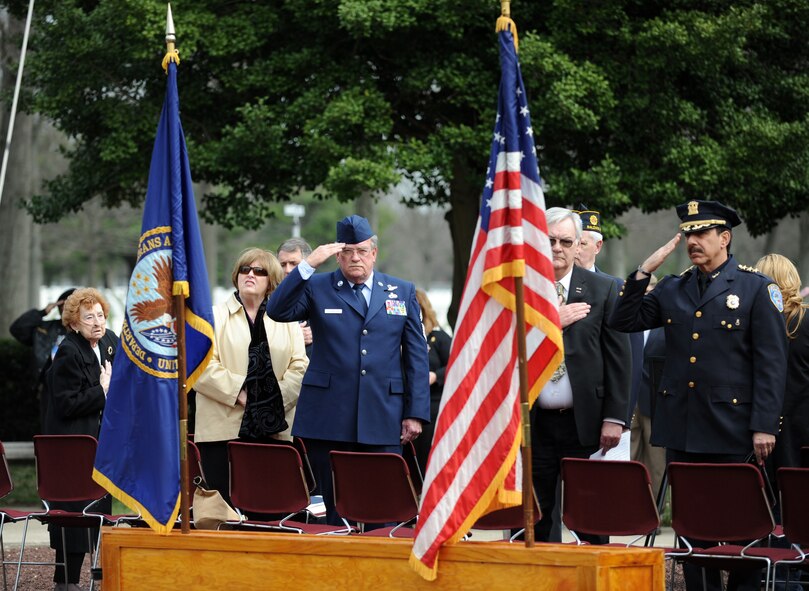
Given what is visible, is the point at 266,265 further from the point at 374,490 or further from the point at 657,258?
the point at 657,258

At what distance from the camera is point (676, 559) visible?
6152 mm

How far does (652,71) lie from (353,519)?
8.39 m

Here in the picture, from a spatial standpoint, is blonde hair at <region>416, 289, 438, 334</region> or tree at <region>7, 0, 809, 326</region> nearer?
blonde hair at <region>416, 289, 438, 334</region>

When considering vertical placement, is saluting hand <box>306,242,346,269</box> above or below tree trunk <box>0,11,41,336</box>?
below

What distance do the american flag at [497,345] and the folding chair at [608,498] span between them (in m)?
1.08

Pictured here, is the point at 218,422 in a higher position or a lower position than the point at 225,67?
lower

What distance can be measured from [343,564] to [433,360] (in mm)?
6306

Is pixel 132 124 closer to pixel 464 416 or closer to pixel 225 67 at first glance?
pixel 225 67

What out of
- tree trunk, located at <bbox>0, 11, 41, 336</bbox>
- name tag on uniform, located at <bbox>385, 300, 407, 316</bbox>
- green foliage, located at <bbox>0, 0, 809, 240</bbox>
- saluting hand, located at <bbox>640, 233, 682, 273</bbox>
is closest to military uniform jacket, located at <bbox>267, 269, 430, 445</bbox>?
name tag on uniform, located at <bbox>385, 300, 407, 316</bbox>

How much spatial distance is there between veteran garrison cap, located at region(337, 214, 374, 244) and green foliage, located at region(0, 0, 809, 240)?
573 centimetres

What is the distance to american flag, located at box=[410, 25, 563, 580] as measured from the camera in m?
4.99

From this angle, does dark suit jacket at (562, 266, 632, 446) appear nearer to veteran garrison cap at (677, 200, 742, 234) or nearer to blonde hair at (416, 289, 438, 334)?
veteran garrison cap at (677, 200, 742, 234)

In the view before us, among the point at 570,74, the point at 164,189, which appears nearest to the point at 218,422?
Answer: the point at 164,189

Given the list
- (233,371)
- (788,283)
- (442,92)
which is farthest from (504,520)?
(442,92)
